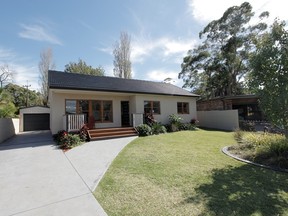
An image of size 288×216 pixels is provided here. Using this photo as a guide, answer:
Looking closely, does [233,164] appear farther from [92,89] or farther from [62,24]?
[62,24]

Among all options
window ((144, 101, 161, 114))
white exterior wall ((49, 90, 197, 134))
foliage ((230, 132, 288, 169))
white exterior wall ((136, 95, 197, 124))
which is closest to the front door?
white exterior wall ((49, 90, 197, 134))

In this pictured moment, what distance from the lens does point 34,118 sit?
19.1 metres

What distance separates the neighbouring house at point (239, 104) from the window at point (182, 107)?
15.6 feet

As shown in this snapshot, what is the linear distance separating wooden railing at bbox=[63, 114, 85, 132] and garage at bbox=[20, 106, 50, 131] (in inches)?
427

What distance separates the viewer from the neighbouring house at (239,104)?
18.3m

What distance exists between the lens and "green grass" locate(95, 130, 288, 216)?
3.07 m

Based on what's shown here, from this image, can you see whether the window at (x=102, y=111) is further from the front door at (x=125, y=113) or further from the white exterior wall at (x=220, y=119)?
the white exterior wall at (x=220, y=119)

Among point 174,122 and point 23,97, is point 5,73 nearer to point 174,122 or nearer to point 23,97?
point 23,97

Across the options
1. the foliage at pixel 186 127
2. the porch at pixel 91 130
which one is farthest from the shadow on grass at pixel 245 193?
the foliage at pixel 186 127

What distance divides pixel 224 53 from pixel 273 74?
2087 centimetres

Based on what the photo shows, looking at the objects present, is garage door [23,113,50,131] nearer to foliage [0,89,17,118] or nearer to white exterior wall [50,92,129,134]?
foliage [0,89,17,118]

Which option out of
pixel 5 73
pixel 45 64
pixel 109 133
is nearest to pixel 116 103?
pixel 109 133

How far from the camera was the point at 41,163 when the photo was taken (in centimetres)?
578

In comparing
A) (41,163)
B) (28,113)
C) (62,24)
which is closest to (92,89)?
(62,24)
